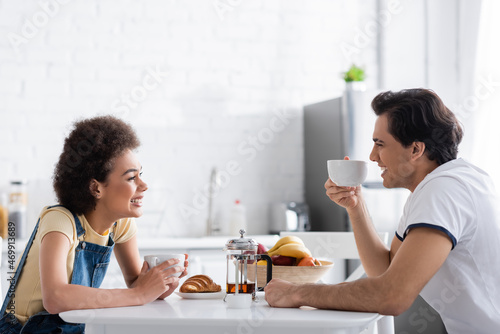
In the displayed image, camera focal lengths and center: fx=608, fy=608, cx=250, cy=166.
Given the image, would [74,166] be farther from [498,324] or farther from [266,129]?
[266,129]

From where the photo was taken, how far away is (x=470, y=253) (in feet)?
5.07

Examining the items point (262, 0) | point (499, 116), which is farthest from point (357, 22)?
point (499, 116)

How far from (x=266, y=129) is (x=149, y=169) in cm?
81

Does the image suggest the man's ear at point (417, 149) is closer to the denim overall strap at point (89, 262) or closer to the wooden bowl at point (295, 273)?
the wooden bowl at point (295, 273)

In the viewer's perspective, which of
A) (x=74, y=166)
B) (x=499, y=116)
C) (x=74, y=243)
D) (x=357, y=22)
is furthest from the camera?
(x=357, y=22)

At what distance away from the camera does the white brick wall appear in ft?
11.9

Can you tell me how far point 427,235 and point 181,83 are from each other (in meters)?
2.72

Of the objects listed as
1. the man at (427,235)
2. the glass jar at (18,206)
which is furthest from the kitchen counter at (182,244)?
the man at (427,235)

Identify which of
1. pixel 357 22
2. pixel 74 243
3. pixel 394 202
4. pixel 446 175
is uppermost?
pixel 357 22

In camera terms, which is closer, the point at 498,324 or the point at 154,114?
the point at 498,324

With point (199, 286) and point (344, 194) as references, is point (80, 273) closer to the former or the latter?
point (199, 286)

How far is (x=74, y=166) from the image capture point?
1787mm

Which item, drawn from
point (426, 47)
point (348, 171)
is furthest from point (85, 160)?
point (426, 47)

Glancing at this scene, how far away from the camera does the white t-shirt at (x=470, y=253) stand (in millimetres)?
1505
